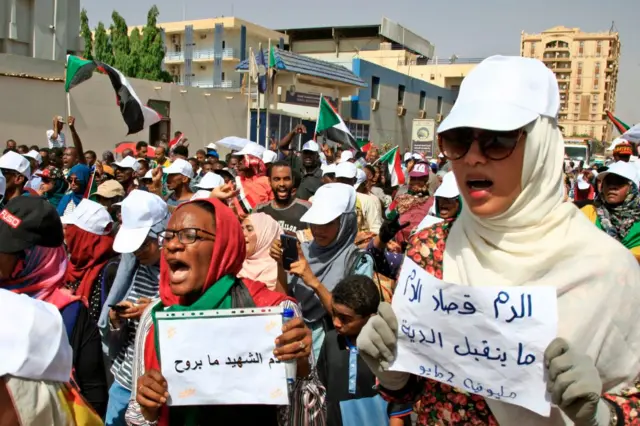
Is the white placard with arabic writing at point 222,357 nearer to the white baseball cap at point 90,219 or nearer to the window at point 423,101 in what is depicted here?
the white baseball cap at point 90,219

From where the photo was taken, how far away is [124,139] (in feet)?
72.2

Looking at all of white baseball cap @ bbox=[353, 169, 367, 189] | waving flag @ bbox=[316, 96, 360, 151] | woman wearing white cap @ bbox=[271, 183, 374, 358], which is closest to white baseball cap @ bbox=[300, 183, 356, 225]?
woman wearing white cap @ bbox=[271, 183, 374, 358]

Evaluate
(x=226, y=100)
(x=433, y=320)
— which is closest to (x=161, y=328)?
(x=433, y=320)

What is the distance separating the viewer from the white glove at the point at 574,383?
4.93 ft

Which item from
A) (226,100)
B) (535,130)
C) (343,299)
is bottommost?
(343,299)

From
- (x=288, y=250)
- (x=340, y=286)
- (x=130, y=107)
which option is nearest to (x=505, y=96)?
(x=340, y=286)

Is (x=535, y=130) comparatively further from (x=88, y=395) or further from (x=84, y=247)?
(x=84, y=247)

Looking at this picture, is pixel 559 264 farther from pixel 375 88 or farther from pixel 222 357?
pixel 375 88

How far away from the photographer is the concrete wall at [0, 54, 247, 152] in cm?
1762

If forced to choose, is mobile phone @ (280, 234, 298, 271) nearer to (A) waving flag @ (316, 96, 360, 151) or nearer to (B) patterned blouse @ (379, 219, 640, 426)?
(B) patterned blouse @ (379, 219, 640, 426)

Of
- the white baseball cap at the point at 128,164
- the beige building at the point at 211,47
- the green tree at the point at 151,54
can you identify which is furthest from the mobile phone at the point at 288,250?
the beige building at the point at 211,47

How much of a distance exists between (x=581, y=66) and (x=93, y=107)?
108 meters

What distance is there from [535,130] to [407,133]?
43072 millimetres

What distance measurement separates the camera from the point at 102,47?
44.1m
